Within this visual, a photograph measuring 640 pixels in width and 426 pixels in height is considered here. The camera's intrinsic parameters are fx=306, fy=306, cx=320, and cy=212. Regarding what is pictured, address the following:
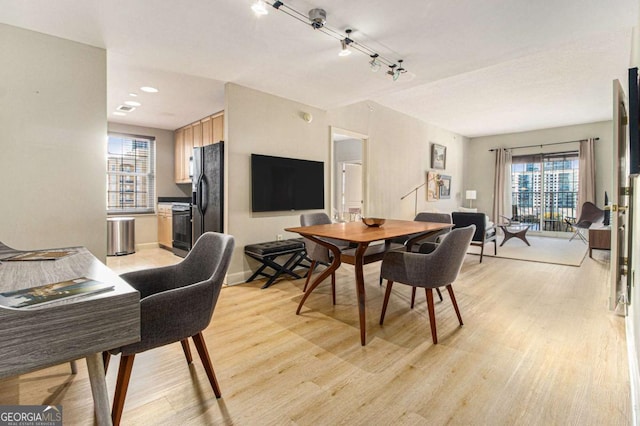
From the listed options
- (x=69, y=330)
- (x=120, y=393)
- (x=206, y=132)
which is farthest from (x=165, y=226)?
(x=69, y=330)

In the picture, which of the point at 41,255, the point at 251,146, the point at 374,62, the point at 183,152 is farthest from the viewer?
the point at 183,152

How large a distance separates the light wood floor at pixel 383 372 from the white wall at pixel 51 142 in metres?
1.31

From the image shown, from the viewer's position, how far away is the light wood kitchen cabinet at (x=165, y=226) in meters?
5.70

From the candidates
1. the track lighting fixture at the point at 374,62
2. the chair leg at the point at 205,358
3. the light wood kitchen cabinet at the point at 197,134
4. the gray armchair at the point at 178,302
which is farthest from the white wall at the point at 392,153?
the chair leg at the point at 205,358

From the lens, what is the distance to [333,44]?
2.75m

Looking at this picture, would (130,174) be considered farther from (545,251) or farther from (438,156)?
(545,251)

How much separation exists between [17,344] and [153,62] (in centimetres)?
309

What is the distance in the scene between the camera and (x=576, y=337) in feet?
7.70

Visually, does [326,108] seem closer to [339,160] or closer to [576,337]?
[339,160]

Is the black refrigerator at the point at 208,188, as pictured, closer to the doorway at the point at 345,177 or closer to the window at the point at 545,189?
the doorway at the point at 345,177

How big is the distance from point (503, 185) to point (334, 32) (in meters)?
7.73

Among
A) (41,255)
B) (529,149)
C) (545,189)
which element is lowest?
(41,255)

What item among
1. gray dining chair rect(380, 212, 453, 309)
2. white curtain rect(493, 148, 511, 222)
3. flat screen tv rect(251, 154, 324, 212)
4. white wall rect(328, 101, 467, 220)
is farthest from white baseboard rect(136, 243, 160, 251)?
white curtain rect(493, 148, 511, 222)

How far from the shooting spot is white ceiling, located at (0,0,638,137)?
7.29 ft
